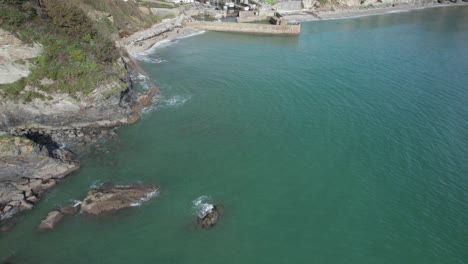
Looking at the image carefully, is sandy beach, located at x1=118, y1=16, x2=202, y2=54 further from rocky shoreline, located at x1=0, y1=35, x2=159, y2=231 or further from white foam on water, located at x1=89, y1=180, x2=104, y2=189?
white foam on water, located at x1=89, y1=180, x2=104, y2=189

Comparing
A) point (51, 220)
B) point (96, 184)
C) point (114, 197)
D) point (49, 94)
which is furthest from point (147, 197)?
point (49, 94)

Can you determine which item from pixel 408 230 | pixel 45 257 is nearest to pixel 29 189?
pixel 45 257

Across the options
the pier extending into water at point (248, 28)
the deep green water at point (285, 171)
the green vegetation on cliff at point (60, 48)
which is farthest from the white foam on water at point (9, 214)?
the pier extending into water at point (248, 28)

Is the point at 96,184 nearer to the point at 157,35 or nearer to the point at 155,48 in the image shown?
the point at 155,48

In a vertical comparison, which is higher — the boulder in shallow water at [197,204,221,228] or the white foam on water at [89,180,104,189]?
the white foam on water at [89,180,104,189]

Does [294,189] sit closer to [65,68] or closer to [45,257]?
[45,257]

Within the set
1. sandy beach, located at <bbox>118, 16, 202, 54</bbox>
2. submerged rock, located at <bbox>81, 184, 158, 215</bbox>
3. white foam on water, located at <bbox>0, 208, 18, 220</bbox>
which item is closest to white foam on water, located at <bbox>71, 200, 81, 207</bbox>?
submerged rock, located at <bbox>81, 184, 158, 215</bbox>

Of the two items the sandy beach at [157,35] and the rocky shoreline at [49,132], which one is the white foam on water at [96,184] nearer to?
the rocky shoreline at [49,132]
